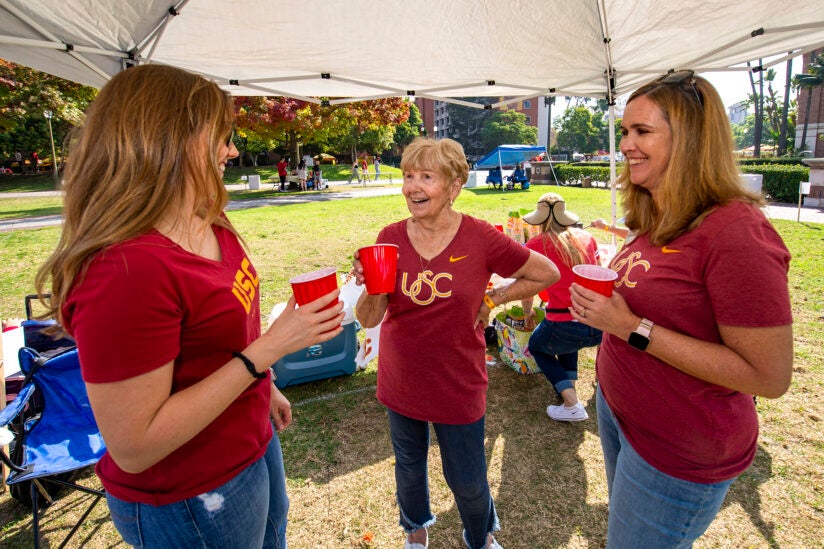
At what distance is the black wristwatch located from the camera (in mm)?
1400

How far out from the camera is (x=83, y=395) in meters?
2.72

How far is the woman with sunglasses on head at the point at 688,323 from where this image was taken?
1262 mm

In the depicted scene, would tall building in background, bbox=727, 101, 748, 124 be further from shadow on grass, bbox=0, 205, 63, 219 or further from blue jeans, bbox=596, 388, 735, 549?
shadow on grass, bbox=0, 205, 63, 219

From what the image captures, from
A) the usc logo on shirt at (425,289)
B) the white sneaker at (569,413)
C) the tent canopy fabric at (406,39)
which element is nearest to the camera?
the usc logo on shirt at (425,289)

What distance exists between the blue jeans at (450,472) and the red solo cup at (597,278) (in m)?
0.94

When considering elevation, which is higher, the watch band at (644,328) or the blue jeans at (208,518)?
the watch band at (644,328)

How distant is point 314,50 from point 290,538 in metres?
4.03

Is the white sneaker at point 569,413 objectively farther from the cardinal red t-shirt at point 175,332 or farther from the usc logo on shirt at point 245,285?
the usc logo on shirt at point 245,285

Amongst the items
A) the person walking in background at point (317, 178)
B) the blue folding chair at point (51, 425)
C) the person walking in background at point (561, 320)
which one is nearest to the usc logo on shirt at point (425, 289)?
the person walking in background at point (561, 320)

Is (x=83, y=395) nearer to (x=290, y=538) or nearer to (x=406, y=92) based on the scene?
(x=290, y=538)

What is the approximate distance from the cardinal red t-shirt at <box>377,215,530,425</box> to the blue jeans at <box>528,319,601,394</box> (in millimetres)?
1619

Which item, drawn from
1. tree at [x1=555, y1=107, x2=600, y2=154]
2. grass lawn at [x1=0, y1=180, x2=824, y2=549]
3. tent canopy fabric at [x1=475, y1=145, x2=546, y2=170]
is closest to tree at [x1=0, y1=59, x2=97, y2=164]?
tent canopy fabric at [x1=475, y1=145, x2=546, y2=170]

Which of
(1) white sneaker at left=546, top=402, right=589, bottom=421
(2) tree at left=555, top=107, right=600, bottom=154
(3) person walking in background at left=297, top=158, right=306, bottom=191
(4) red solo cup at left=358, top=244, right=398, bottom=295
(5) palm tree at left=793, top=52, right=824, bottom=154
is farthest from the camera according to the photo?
(2) tree at left=555, top=107, right=600, bottom=154

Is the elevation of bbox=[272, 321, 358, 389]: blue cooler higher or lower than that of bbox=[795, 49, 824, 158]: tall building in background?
lower
